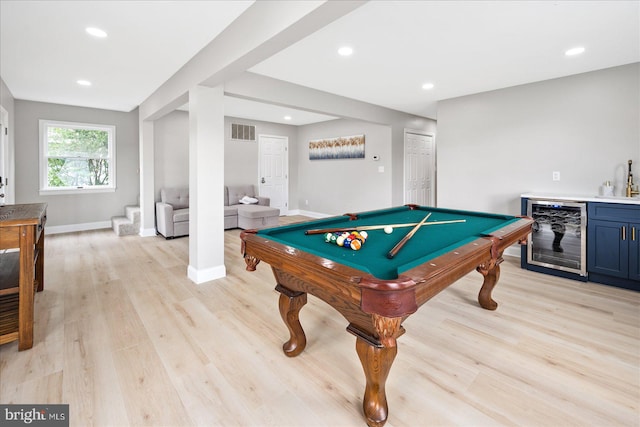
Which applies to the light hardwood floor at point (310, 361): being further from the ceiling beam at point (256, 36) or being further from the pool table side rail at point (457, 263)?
the ceiling beam at point (256, 36)

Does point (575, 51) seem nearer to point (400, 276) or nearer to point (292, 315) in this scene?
point (400, 276)

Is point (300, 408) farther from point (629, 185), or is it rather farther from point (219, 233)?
point (629, 185)

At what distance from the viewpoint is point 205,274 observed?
330cm

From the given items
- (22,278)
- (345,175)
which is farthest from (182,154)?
(22,278)

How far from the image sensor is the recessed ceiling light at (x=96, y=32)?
2631 mm

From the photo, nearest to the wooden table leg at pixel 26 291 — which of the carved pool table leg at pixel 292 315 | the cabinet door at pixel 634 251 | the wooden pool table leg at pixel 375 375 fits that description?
the carved pool table leg at pixel 292 315

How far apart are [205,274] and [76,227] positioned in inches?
168

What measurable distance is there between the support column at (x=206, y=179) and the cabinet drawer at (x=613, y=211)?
400 cm

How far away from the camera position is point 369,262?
1.43m

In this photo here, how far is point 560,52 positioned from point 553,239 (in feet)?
6.52

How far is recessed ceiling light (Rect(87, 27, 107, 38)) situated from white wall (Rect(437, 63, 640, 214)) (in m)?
4.47

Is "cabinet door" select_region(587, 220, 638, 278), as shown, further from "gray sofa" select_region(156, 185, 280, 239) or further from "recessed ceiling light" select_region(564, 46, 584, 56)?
"gray sofa" select_region(156, 185, 280, 239)

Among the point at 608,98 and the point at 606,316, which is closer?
the point at 606,316

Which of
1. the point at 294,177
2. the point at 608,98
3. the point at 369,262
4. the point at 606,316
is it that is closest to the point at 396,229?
the point at 369,262
